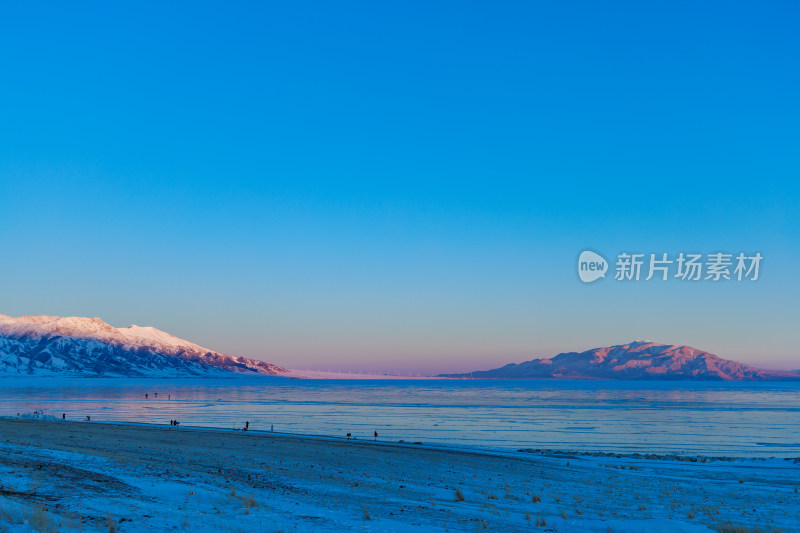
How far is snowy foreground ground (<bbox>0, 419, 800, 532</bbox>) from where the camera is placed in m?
14.3

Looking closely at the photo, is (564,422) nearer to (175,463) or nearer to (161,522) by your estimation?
(175,463)

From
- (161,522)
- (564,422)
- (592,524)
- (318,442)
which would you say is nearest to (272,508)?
(161,522)

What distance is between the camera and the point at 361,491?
66.4ft

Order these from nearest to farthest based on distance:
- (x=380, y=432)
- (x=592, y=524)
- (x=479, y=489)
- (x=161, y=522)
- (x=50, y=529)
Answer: (x=50, y=529) < (x=161, y=522) < (x=592, y=524) < (x=479, y=489) < (x=380, y=432)

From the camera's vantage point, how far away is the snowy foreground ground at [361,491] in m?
14.3

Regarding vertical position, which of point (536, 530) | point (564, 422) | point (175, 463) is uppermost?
point (536, 530)

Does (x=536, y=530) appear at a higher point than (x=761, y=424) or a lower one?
higher

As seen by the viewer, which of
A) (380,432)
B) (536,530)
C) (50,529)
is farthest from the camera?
(380,432)

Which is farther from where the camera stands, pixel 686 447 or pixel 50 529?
pixel 686 447

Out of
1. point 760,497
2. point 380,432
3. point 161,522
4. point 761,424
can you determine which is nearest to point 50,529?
point 161,522

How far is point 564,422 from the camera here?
73750 mm

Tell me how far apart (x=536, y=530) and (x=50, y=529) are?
10.5 metres

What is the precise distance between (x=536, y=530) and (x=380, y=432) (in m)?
46.0

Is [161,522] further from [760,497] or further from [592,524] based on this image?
[760,497]
